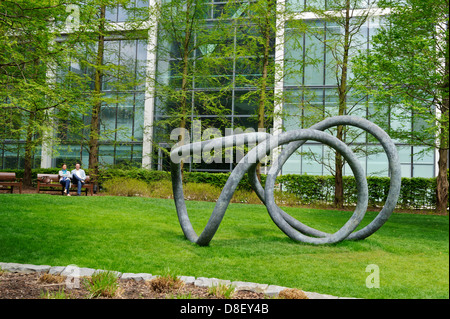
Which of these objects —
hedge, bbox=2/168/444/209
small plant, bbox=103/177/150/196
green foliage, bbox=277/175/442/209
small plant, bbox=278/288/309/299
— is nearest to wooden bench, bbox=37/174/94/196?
small plant, bbox=103/177/150/196

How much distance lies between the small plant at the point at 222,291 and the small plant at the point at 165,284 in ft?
1.41

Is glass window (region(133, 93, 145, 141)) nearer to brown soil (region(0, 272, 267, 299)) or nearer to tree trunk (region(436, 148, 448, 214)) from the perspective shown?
tree trunk (region(436, 148, 448, 214))

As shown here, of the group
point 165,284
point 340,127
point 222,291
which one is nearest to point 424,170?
point 340,127

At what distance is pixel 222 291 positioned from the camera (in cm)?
443

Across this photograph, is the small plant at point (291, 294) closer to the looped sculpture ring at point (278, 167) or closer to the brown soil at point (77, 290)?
the brown soil at point (77, 290)

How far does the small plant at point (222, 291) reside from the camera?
4.36m

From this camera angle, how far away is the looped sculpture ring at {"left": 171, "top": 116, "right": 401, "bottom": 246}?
7117mm

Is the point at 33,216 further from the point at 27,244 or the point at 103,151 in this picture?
the point at 103,151

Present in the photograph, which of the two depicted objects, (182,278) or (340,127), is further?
(340,127)

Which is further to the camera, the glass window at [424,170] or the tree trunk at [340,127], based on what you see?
the glass window at [424,170]

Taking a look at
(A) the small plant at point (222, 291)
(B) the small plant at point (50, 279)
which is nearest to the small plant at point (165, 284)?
(A) the small plant at point (222, 291)

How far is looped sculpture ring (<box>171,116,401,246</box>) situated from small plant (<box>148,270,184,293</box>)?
→ 92.8 inches

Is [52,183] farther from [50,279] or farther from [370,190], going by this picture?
[50,279]

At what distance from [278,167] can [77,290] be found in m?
5.19
